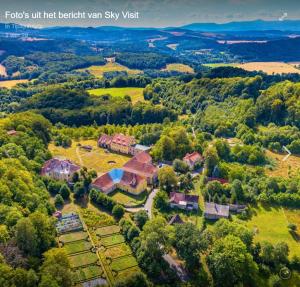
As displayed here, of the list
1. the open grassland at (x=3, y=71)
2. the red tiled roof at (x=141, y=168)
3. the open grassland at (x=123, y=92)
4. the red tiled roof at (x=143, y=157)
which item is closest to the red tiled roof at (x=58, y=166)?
the red tiled roof at (x=141, y=168)

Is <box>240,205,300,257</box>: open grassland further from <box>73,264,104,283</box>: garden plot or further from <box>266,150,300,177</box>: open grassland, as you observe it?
<box>73,264,104,283</box>: garden plot

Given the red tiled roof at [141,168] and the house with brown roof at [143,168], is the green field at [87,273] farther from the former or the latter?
the red tiled roof at [141,168]

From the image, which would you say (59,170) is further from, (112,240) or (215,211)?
(215,211)

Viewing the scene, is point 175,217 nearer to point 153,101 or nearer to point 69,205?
point 69,205

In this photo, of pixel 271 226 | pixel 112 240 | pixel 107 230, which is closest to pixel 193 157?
pixel 271 226

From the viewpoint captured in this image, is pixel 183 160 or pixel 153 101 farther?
pixel 153 101

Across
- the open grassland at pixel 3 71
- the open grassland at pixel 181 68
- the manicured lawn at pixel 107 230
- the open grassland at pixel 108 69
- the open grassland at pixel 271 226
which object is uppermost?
the open grassland at pixel 181 68

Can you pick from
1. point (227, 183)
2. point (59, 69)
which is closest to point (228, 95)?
point (227, 183)
